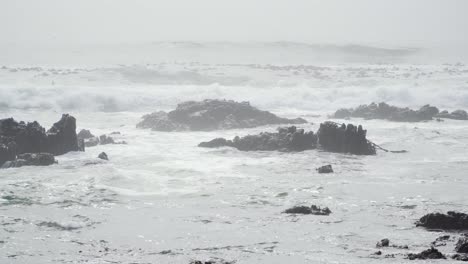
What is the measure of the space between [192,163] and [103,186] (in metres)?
3.54

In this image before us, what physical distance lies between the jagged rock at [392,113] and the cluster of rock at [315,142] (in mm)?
8039

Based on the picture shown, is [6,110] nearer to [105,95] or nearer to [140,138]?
[105,95]

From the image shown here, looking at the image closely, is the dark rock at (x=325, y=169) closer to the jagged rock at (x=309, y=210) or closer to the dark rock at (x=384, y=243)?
the jagged rock at (x=309, y=210)

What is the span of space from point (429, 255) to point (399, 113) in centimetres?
1937

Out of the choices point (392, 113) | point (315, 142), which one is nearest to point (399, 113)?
point (392, 113)

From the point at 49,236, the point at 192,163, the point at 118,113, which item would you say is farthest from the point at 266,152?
the point at 118,113

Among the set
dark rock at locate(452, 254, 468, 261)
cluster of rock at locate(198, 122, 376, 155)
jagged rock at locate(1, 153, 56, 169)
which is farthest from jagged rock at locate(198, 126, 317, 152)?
dark rock at locate(452, 254, 468, 261)

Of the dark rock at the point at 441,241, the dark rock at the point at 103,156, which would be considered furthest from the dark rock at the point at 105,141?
the dark rock at the point at 441,241

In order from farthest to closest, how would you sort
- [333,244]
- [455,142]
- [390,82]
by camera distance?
[390,82] → [455,142] → [333,244]

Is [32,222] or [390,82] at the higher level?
[390,82]

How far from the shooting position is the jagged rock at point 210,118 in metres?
24.2

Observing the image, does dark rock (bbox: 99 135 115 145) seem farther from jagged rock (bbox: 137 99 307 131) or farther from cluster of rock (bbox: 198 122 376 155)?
jagged rock (bbox: 137 99 307 131)

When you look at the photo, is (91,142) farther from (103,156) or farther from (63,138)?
(103,156)

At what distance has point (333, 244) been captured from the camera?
9.20 metres
